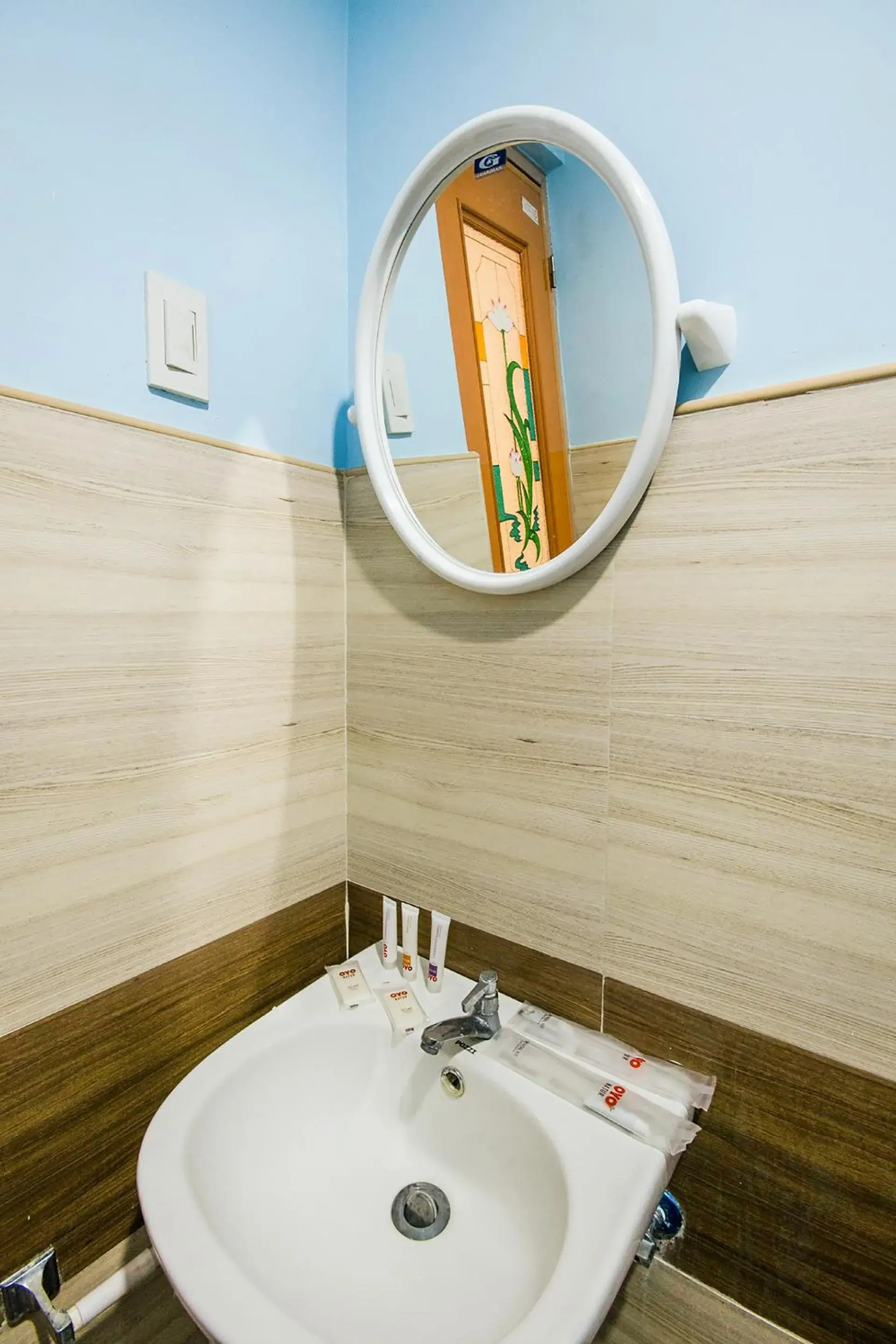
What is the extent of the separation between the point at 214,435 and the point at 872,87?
781mm

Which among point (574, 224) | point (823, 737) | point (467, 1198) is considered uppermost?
point (574, 224)

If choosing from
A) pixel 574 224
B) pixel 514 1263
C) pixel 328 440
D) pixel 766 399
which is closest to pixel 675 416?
pixel 766 399

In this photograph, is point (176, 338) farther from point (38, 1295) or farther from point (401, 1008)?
point (38, 1295)

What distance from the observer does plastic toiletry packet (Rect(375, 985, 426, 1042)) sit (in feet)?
2.80

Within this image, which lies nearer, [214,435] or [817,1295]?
[817,1295]

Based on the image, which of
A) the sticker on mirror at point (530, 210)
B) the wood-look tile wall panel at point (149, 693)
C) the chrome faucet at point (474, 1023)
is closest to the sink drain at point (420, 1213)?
the chrome faucet at point (474, 1023)

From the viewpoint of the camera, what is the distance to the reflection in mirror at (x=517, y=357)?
749 millimetres

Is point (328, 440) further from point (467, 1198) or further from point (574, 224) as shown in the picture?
point (467, 1198)

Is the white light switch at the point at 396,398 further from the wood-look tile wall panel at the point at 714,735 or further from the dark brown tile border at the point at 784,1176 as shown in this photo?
the dark brown tile border at the point at 784,1176

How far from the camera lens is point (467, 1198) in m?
0.77

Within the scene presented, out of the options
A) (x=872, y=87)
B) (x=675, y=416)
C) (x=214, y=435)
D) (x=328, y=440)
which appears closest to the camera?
(x=872, y=87)

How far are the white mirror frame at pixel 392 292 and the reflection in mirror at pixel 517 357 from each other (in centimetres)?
1

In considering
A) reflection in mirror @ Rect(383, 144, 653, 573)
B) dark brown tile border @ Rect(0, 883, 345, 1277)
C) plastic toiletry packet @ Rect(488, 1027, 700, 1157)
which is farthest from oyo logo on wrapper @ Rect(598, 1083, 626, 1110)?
reflection in mirror @ Rect(383, 144, 653, 573)

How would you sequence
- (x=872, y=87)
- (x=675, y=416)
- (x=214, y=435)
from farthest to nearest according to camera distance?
(x=214, y=435) → (x=675, y=416) → (x=872, y=87)
